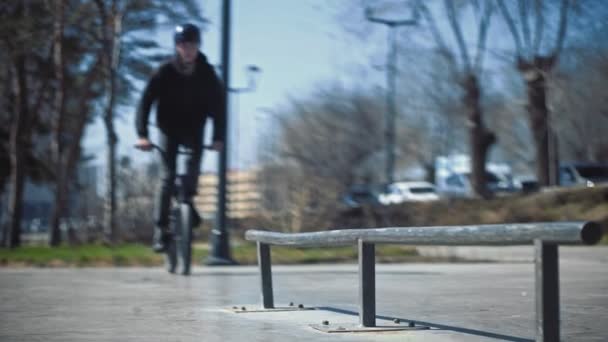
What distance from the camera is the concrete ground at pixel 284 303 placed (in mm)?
5133

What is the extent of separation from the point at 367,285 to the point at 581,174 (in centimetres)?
3820

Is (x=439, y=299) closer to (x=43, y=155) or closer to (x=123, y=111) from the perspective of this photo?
(x=123, y=111)

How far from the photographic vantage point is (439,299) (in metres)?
7.03

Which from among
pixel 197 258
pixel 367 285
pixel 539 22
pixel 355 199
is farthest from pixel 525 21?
pixel 367 285

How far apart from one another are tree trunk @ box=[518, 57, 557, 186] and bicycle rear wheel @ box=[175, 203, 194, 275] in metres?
19.6

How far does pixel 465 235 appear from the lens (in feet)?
14.2

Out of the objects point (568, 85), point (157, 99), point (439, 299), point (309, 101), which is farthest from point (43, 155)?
point (439, 299)

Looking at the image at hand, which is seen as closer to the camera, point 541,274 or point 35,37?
point 541,274

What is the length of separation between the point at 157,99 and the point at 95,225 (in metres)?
16.7

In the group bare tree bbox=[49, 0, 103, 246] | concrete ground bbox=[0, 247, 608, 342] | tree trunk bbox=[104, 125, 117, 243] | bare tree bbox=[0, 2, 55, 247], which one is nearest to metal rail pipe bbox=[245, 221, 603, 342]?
concrete ground bbox=[0, 247, 608, 342]

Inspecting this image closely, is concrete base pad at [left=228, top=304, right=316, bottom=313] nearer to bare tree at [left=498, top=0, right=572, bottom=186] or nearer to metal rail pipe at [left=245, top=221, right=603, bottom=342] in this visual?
metal rail pipe at [left=245, top=221, right=603, bottom=342]

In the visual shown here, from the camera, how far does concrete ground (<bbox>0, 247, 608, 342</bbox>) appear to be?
16.8ft

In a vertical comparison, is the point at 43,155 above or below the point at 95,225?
above

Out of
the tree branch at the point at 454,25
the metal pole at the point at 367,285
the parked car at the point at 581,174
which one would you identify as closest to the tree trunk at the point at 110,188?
the tree branch at the point at 454,25
